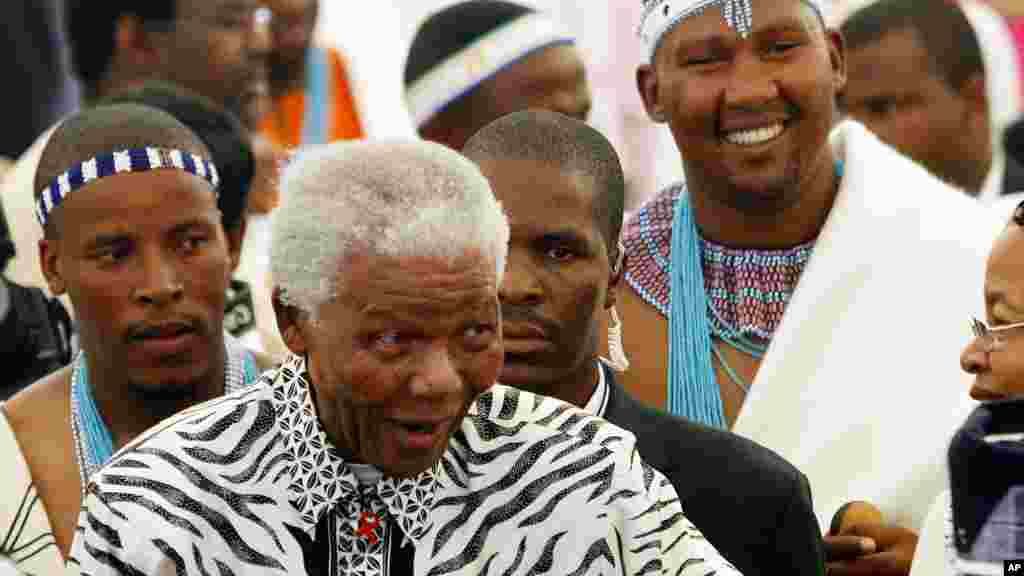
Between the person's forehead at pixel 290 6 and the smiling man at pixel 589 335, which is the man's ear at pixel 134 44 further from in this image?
the smiling man at pixel 589 335

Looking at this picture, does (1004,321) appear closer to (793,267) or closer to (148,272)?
(793,267)

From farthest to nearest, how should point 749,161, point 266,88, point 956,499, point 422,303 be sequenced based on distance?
1. point 266,88
2. point 749,161
3. point 422,303
4. point 956,499

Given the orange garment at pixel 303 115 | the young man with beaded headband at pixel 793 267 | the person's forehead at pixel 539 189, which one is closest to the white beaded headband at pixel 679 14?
the young man with beaded headband at pixel 793 267

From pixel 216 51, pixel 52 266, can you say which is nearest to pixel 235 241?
pixel 52 266

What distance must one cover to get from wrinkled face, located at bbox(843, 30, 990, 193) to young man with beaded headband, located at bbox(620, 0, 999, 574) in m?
1.99

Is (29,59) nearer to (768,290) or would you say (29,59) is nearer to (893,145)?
(893,145)

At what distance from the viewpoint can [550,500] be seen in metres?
3.52

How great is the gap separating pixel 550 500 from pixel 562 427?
0.44ft

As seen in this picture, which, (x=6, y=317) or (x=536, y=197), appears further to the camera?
(x=6, y=317)

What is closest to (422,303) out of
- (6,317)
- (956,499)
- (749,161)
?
(956,499)

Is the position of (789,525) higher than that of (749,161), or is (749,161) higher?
(749,161)

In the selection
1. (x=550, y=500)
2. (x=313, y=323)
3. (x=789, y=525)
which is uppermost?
(x=313, y=323)

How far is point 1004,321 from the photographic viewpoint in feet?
12.7

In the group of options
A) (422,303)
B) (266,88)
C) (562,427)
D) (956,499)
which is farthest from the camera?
(266,88)
